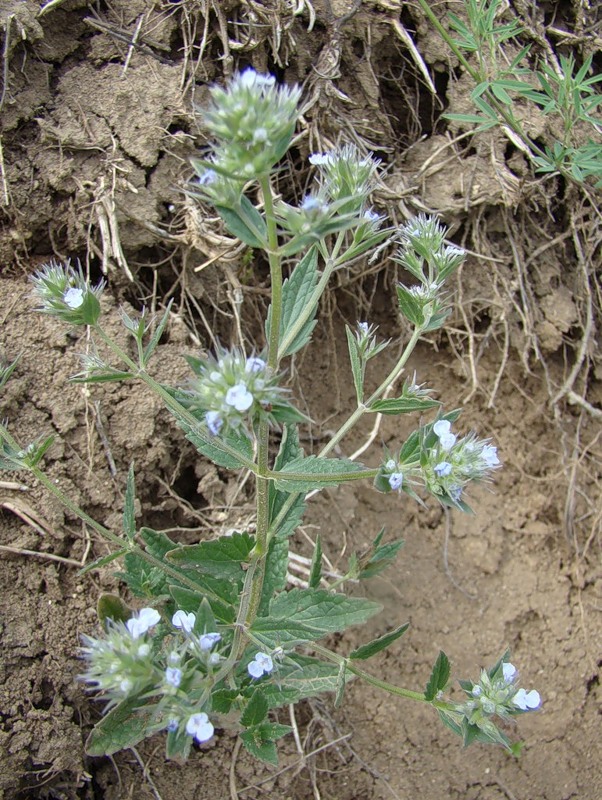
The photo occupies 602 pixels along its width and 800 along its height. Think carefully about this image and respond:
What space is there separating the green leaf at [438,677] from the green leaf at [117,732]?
956 millimetres

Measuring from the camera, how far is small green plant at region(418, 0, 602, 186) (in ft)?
9.95

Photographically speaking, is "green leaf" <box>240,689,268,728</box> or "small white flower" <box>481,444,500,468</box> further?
"green leaf" <box>240,689,268,728</box>

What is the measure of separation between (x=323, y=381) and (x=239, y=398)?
194cm

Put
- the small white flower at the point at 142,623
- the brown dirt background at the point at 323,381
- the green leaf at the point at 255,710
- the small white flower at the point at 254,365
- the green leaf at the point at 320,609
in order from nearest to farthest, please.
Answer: the small white flower at the point at 254,365 → the small white flower at the point at 142,623 → the green leaf at the point at 255,710 → the green leaf at the point at 320,609 → the brown dirt background at the point at 323,381

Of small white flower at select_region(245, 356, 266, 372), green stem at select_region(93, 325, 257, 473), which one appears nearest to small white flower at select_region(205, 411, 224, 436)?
small white flower at select_region(245, 356, 266, 372)

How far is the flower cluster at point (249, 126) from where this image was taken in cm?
172

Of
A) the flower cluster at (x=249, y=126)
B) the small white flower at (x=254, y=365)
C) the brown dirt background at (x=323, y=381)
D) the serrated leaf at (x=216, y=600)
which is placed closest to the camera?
the flower cluster at (x=249, y=126)

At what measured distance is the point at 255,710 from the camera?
221cm

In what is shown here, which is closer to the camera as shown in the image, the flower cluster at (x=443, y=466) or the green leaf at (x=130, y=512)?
the flower cluster at (x=443, y=466)

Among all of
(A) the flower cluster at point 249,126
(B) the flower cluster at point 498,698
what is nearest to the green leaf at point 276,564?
(B) the flower cluster at point 498,698

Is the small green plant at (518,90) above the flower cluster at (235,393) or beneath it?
above

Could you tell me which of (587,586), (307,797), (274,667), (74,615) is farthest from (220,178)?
(587,586)

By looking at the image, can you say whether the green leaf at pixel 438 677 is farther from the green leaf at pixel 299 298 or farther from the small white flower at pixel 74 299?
the small white flower at pixel 74 299

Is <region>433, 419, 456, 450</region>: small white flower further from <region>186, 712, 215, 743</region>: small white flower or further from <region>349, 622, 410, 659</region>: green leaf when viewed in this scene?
<region>186, 712, 215, 743</region>: small white flower
